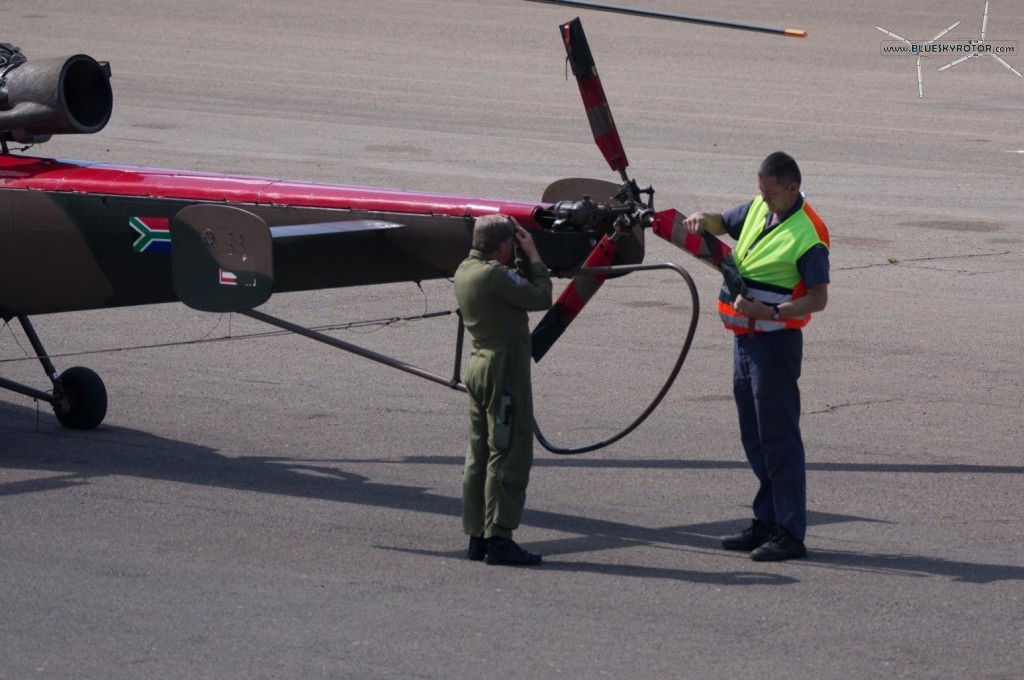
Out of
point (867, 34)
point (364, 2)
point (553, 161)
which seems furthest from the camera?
point (364, 2)

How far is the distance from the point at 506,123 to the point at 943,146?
7.13 m

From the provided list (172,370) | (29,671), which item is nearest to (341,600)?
(29,671)

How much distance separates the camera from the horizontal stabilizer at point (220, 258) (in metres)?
7.30

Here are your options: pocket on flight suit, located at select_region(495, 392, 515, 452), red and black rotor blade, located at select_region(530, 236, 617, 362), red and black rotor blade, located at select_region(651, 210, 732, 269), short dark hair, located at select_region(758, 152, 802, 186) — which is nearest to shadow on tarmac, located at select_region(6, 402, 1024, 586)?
pocket on flight suit, located at select_region(495, 392, 515, 452)

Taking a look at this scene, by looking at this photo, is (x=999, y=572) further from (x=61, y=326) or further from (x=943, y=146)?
(x=943, y=146)

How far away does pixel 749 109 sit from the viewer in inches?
1065

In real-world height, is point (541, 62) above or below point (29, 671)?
above

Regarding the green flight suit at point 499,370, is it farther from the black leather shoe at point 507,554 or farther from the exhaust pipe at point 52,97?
the exhaust pipe at point 52,97

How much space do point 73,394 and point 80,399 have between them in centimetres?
6

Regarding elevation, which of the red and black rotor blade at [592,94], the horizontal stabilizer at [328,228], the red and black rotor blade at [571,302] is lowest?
the red and black rotor blade at [571,302]

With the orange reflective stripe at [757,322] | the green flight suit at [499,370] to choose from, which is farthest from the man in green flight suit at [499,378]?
the orange reflective stripe at [757,322]

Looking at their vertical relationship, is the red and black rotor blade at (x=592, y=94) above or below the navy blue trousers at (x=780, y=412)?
above

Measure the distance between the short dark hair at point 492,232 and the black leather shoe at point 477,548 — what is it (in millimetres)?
1327

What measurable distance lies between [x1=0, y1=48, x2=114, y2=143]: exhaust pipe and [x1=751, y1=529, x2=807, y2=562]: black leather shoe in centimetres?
470
